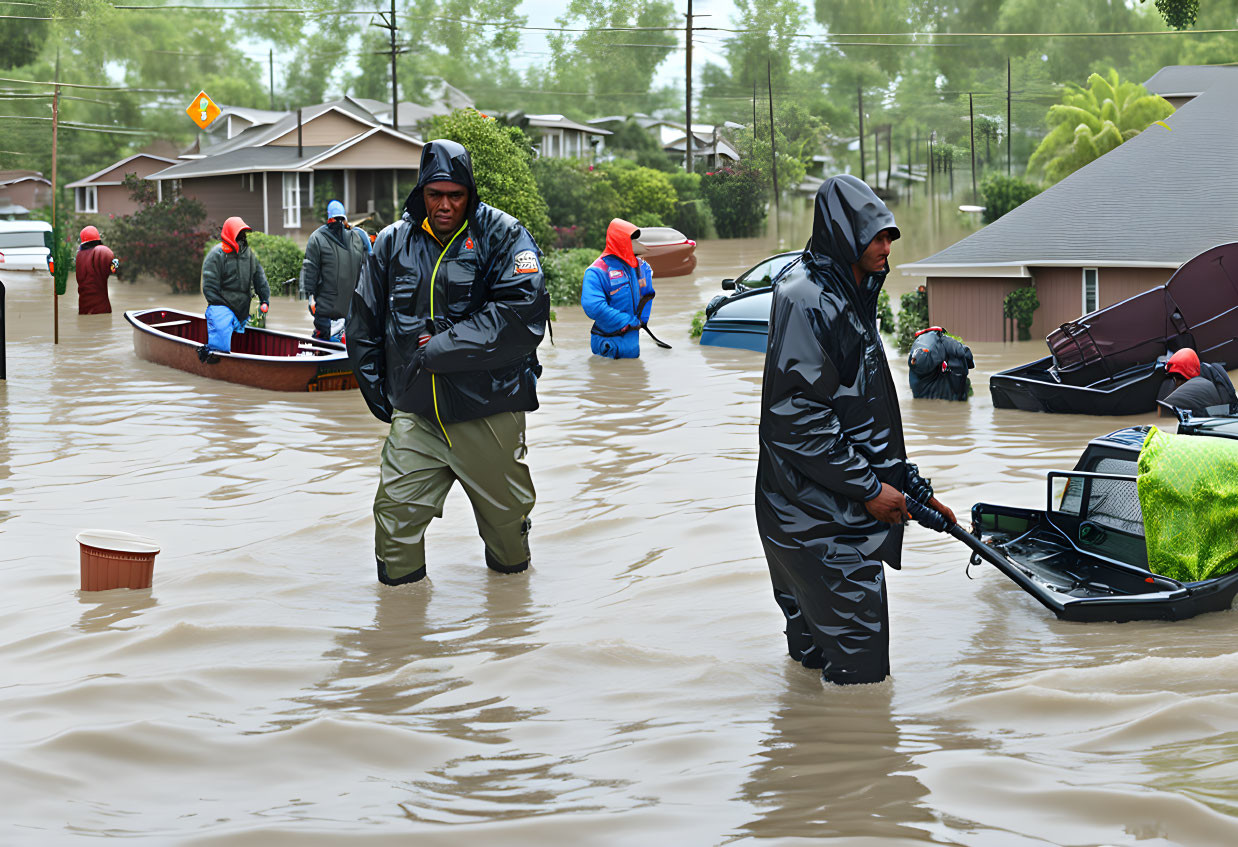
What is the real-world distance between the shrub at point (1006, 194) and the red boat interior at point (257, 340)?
25862mm

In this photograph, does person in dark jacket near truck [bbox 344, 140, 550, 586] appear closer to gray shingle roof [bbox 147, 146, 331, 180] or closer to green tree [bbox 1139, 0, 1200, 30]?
green tree [bbox 1139, 0, 1200, 30]

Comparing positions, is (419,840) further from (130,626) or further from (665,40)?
(665,40)

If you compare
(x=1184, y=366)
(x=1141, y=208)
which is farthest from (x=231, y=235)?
(x=1141, y=208)

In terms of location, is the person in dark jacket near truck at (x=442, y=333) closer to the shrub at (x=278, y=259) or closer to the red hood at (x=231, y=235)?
the red hood at (x=231, y=235)

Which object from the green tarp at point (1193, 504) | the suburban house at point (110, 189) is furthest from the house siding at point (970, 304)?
the suburban house at point (110, 189)

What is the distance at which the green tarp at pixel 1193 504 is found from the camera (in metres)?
6.35

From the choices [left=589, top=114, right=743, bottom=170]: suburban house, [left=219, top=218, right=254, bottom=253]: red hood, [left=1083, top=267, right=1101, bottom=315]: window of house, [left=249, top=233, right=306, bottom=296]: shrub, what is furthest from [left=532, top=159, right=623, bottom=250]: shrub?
[left=219, top=218, right=254, bottom=253]: red hood

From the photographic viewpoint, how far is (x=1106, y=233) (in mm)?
23203

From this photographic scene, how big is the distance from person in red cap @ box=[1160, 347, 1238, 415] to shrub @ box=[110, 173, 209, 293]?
28.6 m

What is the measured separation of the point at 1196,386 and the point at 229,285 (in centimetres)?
1072

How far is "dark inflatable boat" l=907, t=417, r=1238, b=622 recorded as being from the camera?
20.6 feet

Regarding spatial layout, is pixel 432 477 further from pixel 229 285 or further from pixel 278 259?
pixel 278 259

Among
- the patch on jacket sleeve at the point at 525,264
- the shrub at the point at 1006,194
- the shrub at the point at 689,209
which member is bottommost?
the patch on jacket sleeve at the point at 525,264

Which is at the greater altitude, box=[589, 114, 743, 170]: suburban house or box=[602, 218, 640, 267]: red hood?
box=[589, 114, 743, 170]: suburban house
